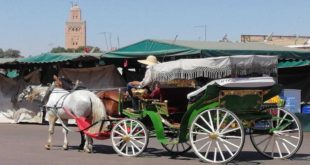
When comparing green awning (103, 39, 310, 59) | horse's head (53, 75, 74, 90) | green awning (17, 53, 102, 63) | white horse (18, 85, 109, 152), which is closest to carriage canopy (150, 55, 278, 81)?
white horse (18, 85, 109, 152)

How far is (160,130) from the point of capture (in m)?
10.8

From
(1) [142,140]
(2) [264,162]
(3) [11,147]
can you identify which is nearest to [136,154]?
(1) [142,140]

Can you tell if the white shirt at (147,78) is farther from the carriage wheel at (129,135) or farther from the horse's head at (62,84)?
the horse's head at (62,84)

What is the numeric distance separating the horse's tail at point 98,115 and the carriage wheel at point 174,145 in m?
1.34

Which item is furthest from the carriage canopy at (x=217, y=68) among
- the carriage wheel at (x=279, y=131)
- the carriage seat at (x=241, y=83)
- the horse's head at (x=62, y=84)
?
the horse's head at (x=62, y=84)

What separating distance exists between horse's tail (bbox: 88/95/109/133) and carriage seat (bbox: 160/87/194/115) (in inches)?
56.1

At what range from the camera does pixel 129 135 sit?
11.0m

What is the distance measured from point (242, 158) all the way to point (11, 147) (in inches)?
221

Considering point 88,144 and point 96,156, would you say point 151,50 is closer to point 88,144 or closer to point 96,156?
point 88,144

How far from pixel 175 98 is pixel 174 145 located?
1.28 meters

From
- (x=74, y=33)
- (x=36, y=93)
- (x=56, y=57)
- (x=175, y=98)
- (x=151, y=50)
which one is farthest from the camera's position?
(x=74, y=33)

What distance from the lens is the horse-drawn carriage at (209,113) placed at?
33.2 ft

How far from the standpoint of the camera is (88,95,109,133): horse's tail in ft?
38.7

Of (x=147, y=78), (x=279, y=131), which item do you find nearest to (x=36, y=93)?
(x=147, y=78)
